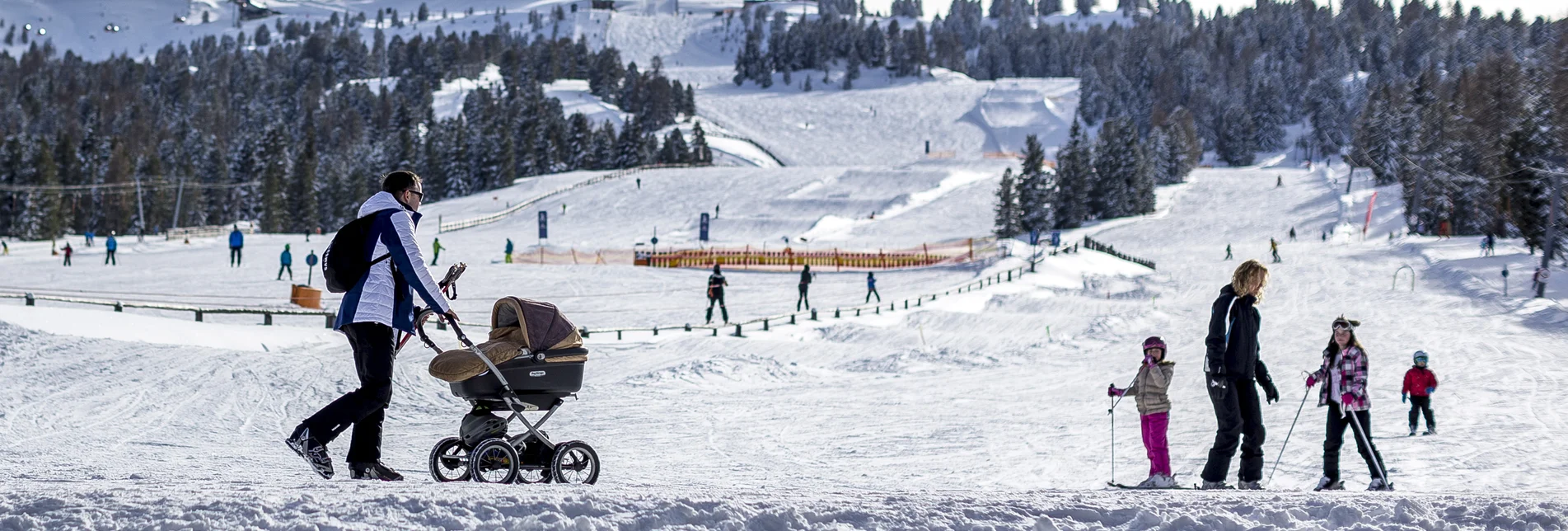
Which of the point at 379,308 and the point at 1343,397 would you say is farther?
the point at 1343,397

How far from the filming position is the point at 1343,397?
8.48 m

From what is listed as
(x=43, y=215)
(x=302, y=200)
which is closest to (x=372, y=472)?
(x=43, y=215)

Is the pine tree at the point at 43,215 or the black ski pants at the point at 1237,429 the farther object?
the pine tree at the point at 43,215

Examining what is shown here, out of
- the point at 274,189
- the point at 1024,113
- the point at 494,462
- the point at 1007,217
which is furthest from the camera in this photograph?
the point at 1024,113

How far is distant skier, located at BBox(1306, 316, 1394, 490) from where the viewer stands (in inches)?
332

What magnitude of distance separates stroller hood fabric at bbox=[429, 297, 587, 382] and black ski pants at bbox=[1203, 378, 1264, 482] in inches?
149

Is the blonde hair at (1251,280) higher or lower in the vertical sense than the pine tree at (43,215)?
lower

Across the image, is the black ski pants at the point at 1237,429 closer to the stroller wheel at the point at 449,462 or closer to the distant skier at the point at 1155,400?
the distant skier at the point at 1155,400

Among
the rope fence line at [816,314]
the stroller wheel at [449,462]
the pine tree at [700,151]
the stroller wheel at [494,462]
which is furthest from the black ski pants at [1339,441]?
the pine tree at [700,151]

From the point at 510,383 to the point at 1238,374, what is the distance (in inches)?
163

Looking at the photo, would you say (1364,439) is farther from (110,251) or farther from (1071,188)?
(1071,188)

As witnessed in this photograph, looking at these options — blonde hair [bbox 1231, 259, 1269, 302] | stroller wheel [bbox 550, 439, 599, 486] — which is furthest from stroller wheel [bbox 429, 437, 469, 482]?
blonde hair [bbox 1231, 259, 1269, 302]

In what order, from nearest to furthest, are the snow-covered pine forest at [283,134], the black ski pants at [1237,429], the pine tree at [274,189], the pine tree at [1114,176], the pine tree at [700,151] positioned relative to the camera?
the black ski pants at [1237,429], the pine tree at [1114,176], the pine tree at [274,189], the snow-covered pine forest at [283,134], the pine tree at [700,151]

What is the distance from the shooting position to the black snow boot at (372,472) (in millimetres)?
6164
